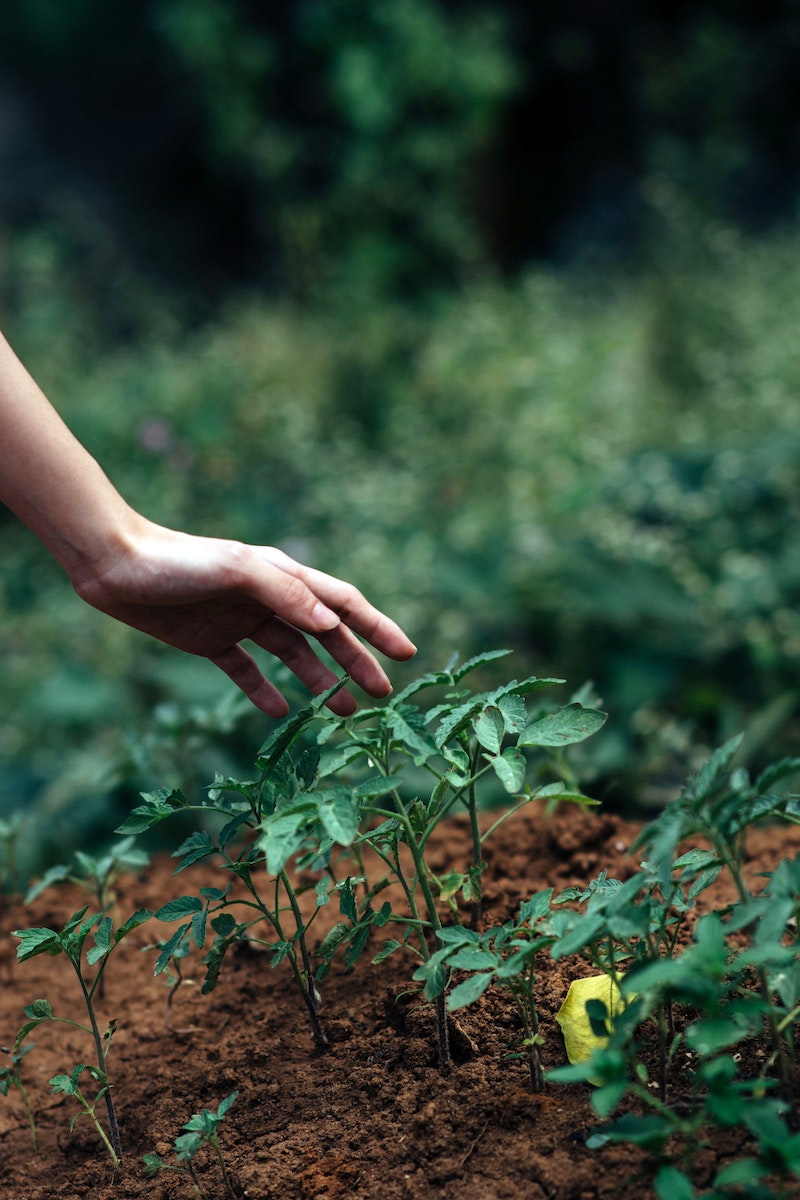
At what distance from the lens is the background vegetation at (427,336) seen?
3256mm

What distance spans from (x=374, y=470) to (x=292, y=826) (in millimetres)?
4236

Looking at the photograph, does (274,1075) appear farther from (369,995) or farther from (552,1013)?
(552,1013)

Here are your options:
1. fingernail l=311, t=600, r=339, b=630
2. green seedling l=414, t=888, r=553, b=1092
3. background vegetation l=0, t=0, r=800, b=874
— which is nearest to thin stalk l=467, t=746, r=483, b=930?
green seedling l=414, t=888, r=553, b=1092

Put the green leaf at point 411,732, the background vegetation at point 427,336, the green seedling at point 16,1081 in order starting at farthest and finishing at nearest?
the background vegetation at point 427,336
the green seedling at point 16,1081
the green leaf at point 411,732

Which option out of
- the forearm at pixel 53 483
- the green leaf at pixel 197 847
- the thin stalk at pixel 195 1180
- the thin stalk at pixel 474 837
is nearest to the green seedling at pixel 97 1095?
the thin stalk at pixel 195 1180

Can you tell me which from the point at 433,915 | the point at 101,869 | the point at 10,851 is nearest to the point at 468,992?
the point at 433,915

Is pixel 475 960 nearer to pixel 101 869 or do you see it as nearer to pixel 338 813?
pixel 338 813

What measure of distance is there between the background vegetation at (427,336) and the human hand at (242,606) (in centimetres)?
44

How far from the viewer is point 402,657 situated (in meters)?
1.42

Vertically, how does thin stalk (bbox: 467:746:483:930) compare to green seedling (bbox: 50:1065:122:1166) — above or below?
above

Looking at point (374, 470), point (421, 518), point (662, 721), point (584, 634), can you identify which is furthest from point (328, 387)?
point (662, 721)

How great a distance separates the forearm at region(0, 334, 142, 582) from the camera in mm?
Answer: 1443

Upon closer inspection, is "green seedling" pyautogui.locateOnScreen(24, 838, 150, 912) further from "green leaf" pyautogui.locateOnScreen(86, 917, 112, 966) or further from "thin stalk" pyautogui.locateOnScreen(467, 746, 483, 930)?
"thin stalk" pyautogui.locateOnScreen(467, 746, 483, 930)

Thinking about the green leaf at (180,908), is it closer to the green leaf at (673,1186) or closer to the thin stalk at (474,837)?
the thin stalk at (474,837)
